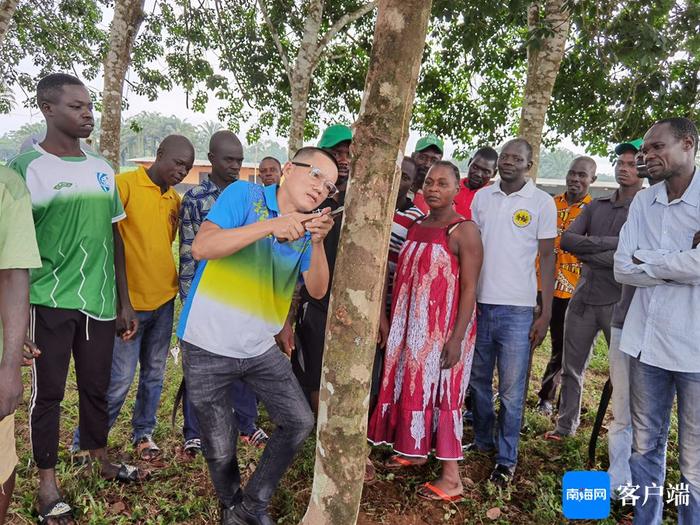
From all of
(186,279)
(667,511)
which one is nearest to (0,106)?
(186,279)

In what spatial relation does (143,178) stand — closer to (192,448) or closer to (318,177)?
(318,177)

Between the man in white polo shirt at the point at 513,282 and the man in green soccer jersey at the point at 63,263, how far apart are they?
2253 mm

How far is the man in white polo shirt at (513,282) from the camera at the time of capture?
314cm

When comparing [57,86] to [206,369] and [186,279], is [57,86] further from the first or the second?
[206,369]

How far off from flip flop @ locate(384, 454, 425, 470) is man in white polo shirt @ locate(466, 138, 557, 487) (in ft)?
1.70

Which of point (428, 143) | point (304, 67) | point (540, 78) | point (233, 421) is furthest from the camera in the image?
point (304, 67)

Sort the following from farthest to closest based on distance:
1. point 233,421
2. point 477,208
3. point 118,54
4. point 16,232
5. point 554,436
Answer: point 118,54 → point 554,436 → point 477,208 → point 233,421 → point 16,232

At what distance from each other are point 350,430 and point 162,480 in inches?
67.4

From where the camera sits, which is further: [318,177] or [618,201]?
[618,201]

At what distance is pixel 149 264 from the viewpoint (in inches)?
119

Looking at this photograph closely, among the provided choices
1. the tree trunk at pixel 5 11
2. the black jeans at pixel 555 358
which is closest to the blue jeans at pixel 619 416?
the black jeans at pixel 555 358

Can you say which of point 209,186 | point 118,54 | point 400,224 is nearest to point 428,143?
point 400,224

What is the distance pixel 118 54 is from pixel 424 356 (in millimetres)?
4819

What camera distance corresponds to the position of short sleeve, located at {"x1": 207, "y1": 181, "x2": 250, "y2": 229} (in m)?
2.19
